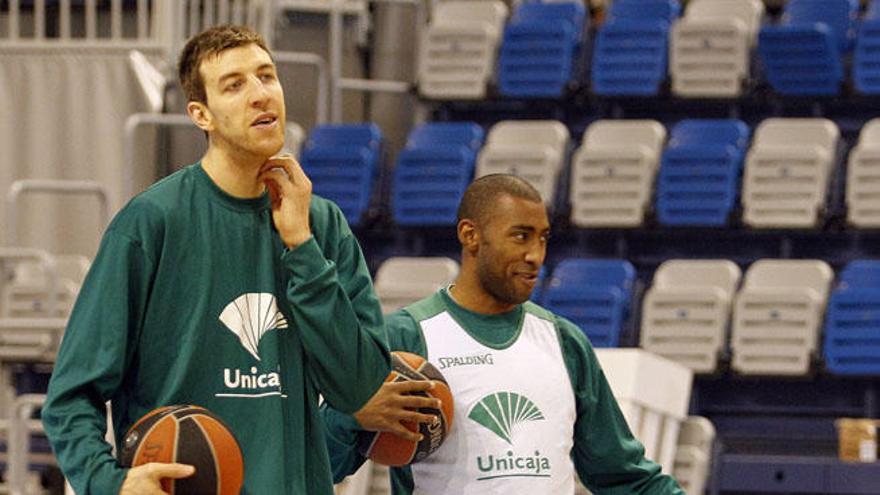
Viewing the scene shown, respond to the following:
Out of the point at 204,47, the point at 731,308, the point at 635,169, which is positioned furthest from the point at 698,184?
the point at 204,47

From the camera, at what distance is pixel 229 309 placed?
10.2ft

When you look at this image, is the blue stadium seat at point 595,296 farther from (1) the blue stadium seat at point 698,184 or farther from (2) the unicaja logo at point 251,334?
(2) the unicaja logo at point 251,334

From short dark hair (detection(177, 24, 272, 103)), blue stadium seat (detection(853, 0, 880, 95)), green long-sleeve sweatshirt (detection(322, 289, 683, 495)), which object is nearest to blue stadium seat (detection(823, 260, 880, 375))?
blue stadium seat (detection(853, 0, 880, 95))

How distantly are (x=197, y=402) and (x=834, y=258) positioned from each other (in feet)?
25.2

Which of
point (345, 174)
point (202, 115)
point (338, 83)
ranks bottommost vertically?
point (345, 174)

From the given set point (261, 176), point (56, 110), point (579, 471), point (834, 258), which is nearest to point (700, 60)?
point (834, 258)

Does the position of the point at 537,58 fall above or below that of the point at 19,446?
above

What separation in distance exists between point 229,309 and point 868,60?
7.94 m

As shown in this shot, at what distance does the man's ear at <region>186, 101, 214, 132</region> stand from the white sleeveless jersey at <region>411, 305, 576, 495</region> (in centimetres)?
114

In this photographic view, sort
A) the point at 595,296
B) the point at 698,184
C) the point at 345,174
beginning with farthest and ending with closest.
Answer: the point at 345,174 < the point at 698,184 < the point at 595,296

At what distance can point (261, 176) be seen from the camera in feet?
10.3

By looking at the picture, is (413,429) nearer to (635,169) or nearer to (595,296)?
(595,296)

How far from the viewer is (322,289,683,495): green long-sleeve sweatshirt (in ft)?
13.3

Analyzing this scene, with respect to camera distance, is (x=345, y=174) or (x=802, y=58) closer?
(x=802, y=58)
